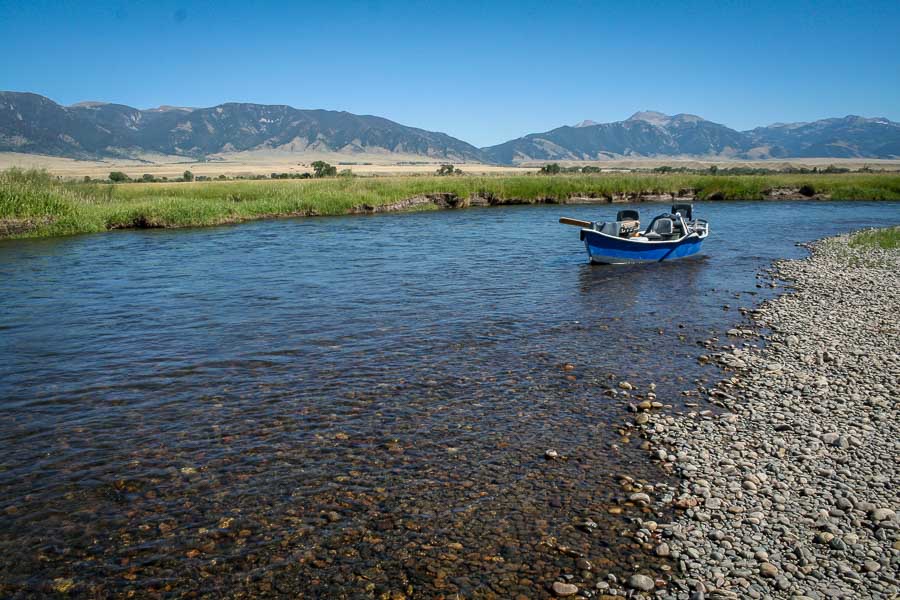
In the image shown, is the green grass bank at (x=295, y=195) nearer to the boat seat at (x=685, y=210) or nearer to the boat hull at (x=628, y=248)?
the boat seat at (x=685, y=210)

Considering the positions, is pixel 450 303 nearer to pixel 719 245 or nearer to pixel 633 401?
pixel 633 401

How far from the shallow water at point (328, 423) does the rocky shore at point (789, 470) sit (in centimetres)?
62

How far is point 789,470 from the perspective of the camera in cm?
771

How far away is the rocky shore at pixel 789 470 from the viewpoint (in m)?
5.78

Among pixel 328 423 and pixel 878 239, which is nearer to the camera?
pixel 328 423

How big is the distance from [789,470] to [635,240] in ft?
54.9

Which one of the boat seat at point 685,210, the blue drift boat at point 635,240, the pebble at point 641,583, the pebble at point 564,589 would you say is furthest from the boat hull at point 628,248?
Answer: the pebble at point 564,589

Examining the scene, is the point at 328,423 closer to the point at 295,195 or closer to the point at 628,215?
the point at 628,215

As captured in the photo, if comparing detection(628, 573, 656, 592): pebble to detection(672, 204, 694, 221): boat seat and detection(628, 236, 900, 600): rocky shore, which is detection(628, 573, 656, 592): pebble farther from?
detection(672, 204, 694, 221): boat seat

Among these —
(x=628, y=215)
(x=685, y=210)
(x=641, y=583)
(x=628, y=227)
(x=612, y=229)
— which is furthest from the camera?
(x=685, y=210)

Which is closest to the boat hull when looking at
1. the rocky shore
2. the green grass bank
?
the rocky shore

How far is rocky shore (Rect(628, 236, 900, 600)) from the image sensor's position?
5781mm

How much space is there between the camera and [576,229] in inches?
1512

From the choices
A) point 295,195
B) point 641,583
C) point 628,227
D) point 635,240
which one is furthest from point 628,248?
point 295,195
